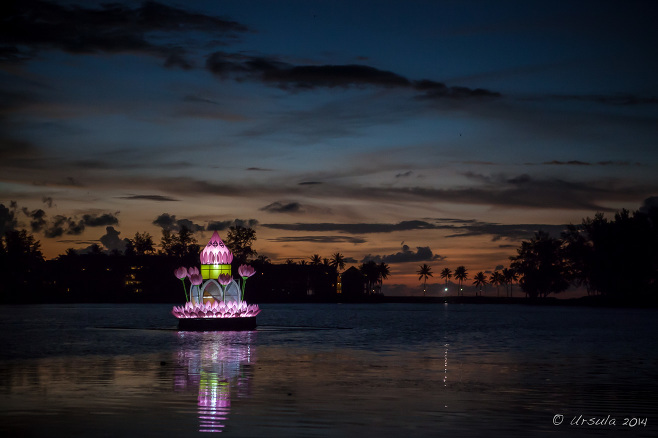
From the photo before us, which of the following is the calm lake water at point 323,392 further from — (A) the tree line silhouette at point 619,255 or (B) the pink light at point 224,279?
(A) the tree line silhouette at point 619,255

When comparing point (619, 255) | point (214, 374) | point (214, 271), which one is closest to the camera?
point (214, 374)

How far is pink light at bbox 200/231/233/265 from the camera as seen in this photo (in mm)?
56625

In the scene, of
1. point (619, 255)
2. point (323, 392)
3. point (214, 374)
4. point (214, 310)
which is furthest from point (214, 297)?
point (619, 255)

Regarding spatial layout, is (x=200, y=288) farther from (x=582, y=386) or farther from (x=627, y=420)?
(x=627, y=420)

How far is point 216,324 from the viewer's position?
2144 inches

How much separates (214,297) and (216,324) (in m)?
2.01

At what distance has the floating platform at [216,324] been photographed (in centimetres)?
5447

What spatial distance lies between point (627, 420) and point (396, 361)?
54.2ft

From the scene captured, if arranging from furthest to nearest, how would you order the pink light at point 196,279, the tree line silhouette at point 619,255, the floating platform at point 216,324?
1. the tree line silhouette at point 619,255
2. the floating platform at point 216,324
3. the pink light at point 196,279

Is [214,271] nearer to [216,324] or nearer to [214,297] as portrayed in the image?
[214,297]

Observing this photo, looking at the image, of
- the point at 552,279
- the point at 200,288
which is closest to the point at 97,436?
the point at 200,288

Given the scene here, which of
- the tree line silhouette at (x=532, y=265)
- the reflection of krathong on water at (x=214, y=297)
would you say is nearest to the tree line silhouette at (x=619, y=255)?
the tree line silhouette at (x=532, y=265)

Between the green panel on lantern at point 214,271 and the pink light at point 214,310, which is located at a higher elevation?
the green panel on lantern at point 214,271

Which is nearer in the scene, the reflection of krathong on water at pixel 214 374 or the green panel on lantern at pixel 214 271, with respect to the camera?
the reflection of krathong on water at pixel 214 374
